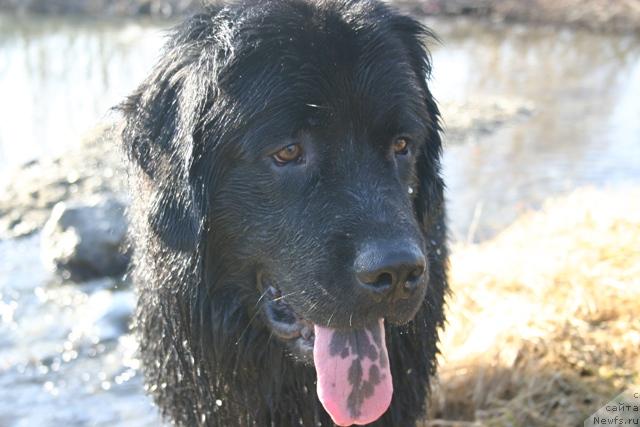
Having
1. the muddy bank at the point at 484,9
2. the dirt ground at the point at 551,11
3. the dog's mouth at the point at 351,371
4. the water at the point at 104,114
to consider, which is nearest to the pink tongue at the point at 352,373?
the dog's mouth at the point at 351,371

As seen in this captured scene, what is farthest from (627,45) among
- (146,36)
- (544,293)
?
(544,293)

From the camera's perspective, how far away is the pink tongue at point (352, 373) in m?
2.60

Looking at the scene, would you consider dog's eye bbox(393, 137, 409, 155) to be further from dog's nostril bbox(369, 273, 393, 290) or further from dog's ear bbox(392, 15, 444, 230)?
dog's nostril bbox(369, 273, 393, 290)

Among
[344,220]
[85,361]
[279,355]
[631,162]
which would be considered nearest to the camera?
[344,220]

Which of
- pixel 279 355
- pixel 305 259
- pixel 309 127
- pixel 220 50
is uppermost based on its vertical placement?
pixel 220 50

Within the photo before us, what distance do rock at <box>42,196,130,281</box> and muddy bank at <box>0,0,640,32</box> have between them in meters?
14.3

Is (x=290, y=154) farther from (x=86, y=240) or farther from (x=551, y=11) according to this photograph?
(x=551, y=11)

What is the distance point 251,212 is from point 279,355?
2.03 ft

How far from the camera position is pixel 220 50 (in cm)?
278

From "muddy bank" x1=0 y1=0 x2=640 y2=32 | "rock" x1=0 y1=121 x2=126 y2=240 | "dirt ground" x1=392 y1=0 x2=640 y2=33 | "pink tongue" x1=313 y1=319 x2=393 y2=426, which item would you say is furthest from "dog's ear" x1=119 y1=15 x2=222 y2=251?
"muddy bank" x1=0 y1=0 x2=640 y2=32

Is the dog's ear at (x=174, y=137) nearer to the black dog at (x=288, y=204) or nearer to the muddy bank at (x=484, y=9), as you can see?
the black dog at (x=288, y=204)

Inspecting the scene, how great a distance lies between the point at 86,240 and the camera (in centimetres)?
697

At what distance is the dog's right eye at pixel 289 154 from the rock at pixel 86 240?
171 inches

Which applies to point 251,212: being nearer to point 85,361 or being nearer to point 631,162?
point 85,361
